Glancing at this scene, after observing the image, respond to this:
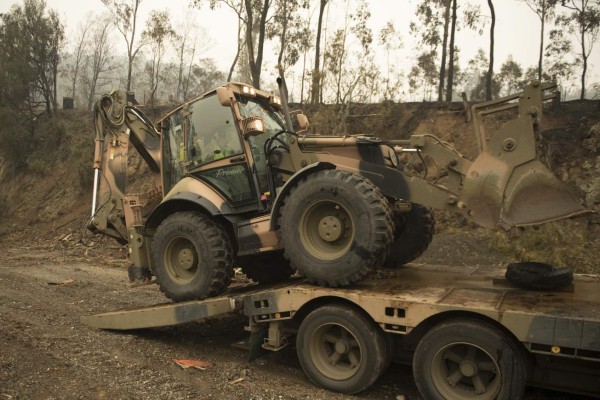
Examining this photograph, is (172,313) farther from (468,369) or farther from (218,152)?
(468,369)

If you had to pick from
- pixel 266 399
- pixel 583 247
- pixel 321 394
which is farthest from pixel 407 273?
pixel 583 247

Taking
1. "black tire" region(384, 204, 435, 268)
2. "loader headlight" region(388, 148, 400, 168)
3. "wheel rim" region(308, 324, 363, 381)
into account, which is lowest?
"wheel rim" region(308, 324, 363, 381)

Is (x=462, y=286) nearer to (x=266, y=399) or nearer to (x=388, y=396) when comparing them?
(x=388, y=396)

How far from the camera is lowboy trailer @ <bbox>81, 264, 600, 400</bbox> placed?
3.84m

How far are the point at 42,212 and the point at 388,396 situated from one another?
19.3 meters

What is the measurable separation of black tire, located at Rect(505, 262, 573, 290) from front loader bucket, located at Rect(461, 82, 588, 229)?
60 cm

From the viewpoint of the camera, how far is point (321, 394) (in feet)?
15.4

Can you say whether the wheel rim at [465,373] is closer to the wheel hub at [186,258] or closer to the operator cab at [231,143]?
the operator cab at [231,143]

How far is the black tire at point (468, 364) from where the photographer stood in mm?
3910

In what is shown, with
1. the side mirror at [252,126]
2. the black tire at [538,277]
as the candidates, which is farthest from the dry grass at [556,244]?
the side mirror at [252,126]

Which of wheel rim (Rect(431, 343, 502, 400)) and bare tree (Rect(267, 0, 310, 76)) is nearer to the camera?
wheel rim (Rect(431, 343, 502, 400))

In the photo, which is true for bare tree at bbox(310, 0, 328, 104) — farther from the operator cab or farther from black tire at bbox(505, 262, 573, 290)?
black tire at bbox(505, 262, 573, 290)

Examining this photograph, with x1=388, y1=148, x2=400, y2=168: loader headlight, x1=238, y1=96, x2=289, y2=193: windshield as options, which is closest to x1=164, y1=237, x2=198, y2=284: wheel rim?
x1=238, y1=96, x2=289, y2=193: windshield

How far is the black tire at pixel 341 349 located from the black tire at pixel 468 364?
0.42 metres
